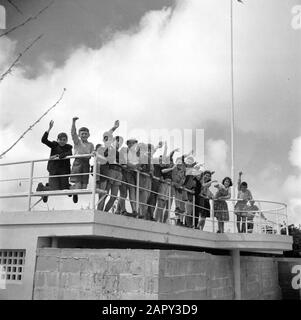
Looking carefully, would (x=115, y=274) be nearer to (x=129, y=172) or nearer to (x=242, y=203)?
(x=129, y=172)

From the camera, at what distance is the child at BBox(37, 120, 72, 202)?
7422 mm

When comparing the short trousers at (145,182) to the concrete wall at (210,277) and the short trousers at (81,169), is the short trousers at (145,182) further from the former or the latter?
→ the concrete wall at (210,277)

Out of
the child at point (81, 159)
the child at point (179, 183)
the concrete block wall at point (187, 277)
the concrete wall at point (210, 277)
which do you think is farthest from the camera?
the child at point (179, 183)

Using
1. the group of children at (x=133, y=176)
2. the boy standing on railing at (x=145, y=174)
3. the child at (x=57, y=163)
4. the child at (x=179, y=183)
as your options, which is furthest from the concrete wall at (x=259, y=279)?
the child at (x=57, y=163)

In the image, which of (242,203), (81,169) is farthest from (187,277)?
(242,203)

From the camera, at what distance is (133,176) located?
8.27 metres

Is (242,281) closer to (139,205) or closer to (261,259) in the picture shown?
(261,259)

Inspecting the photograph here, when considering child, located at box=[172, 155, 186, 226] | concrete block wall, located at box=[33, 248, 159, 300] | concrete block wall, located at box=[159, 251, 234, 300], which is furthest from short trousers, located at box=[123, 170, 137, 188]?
concrete block wall, located at box=[33, 248, 159, 300]

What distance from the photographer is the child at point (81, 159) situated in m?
7.37

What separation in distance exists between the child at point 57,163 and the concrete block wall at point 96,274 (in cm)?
101

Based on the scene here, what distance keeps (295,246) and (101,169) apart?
20.1m

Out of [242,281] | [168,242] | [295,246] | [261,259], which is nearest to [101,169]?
[168,242]

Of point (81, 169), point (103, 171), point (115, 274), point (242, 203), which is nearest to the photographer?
point (115, 274)

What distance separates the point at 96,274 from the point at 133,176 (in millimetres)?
2105
